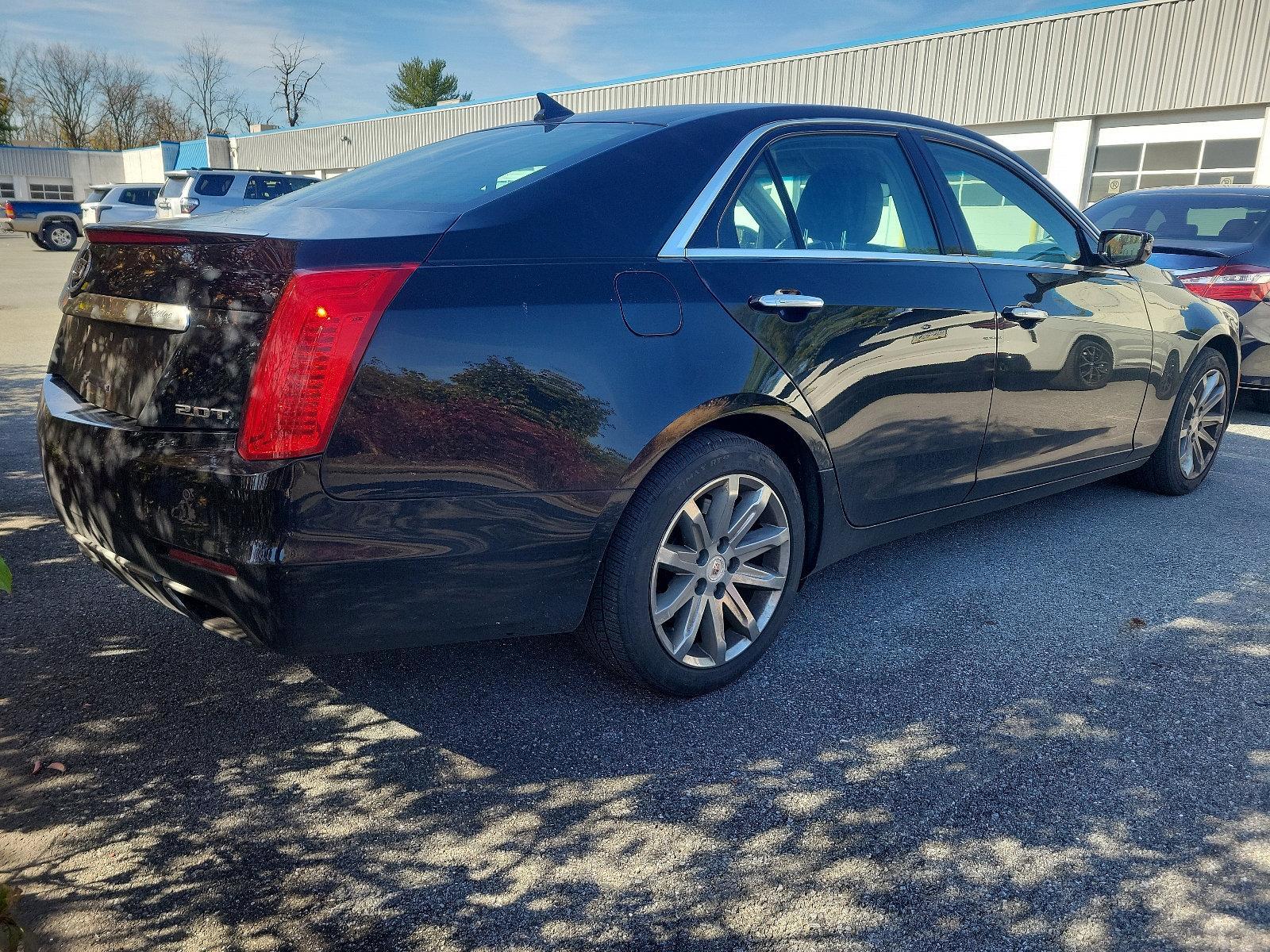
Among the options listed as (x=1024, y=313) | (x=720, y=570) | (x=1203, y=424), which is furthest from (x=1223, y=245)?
(x=720, y=570)

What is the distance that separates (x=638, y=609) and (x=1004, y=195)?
241 centimetres

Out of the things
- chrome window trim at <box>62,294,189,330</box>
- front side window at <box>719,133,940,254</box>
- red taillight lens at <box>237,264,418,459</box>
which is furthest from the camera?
front side window at <box>719,133,940,254</box>

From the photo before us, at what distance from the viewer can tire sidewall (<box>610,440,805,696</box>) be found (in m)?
2.69

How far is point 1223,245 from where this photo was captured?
281 inches

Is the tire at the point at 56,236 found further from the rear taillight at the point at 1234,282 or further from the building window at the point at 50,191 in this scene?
the building window at the point at 50,191

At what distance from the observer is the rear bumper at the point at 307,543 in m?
2.20

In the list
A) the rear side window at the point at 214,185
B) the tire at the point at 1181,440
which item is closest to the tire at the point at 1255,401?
the tire at the point at 1181,440

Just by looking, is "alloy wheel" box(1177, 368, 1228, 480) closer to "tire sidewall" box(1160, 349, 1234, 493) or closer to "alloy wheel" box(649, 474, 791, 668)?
"tire sidewall" box(1160, 349, 1234, 493)

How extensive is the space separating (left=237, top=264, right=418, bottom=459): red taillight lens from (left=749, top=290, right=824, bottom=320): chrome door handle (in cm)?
116

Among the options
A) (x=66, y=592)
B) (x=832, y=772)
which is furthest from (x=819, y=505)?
(x=66, y=592)

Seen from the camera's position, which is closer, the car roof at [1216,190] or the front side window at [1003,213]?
the front side window at [1003,213]

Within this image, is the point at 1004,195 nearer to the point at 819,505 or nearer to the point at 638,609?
the point at 819,505

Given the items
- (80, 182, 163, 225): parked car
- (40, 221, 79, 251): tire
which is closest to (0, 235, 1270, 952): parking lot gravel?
(80, 182, 163, 225): parked car

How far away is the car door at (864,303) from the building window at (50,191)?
225ft
